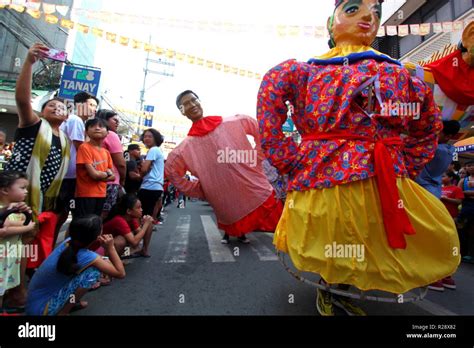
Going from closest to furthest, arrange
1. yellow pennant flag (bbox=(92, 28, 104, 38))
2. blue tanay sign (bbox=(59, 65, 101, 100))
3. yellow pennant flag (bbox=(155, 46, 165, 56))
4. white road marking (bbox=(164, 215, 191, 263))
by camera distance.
A: white road marking (bbox=(164, 215, 191, 263)) → blue tanay sign (bbox=(59, 65, 101, 100)) → yellow pennant flag (bbox=(92, 28, 104, 38)) → yellow pennant flag (bbox=(155, 46, 165, 56))

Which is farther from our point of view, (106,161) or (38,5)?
(38,5)

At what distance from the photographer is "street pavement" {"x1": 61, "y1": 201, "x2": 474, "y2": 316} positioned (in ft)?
6.56

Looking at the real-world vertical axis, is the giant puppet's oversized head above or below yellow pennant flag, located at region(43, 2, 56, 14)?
below

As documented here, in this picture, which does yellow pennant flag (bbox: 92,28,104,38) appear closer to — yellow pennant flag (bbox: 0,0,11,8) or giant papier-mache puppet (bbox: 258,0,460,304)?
yellow pennant flag (bbox: 0,0,11,8)

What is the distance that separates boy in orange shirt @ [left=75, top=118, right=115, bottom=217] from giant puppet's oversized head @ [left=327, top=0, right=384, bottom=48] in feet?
7.49

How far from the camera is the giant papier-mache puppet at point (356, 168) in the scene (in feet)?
4.97

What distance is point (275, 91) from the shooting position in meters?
1.77

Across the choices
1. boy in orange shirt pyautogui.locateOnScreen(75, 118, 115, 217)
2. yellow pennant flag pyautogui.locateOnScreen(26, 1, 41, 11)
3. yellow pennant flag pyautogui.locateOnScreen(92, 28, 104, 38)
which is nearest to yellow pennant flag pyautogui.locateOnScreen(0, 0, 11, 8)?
yellow pennant flag pyautogui.locateOnScreen(26, 1, 41, 11)

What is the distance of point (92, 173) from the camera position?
8.25 feet

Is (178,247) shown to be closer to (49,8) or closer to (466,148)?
(49,8)
